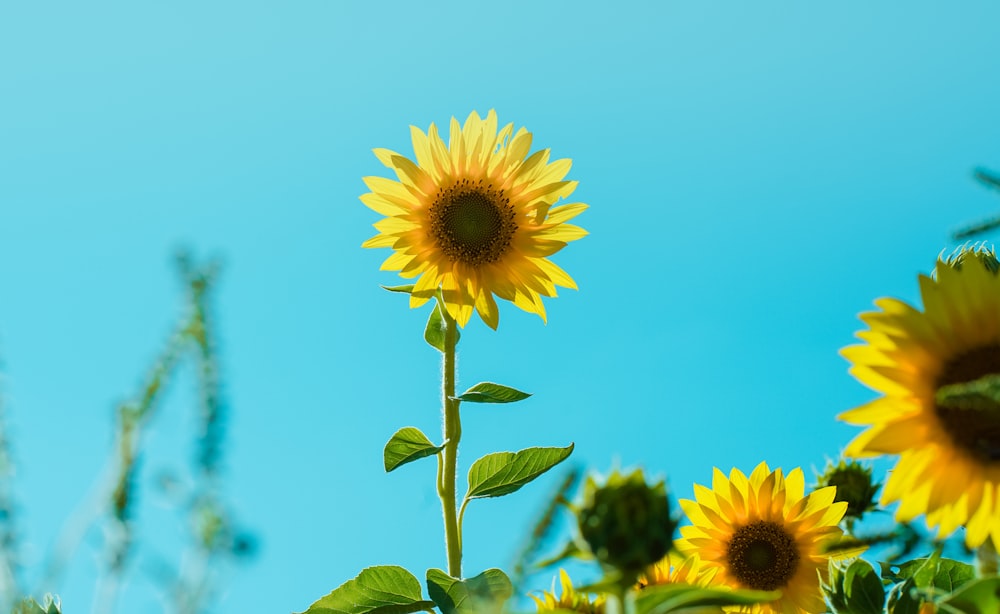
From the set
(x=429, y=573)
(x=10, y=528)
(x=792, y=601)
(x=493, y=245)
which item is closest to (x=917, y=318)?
(x=429, y=573)

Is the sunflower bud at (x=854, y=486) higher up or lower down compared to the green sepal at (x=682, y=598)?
higher up

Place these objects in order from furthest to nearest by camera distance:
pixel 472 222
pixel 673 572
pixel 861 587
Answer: pixel 472 222 → pixel 673 572 → pixel 861 587

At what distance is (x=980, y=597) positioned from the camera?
1064 mm

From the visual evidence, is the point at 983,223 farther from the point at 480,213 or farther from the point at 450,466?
the point at 480,213

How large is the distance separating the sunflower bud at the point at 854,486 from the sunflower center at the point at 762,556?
0.59 feet

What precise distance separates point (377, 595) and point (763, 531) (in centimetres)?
119

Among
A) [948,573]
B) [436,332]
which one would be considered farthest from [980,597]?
[436,332]

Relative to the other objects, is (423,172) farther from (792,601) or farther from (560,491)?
(560,491)

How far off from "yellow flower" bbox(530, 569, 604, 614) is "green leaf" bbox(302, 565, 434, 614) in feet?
0.85

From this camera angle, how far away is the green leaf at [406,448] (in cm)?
211

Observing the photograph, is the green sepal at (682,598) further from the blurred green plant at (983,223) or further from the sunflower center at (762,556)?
the sunflower center at (762,556)

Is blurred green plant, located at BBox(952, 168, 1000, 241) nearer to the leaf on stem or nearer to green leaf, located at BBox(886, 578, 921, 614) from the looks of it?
green leaf, located at BBox(886, 578, 921, 614)

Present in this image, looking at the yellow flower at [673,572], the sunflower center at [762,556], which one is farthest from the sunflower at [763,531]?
the yellow flower at [673,572]

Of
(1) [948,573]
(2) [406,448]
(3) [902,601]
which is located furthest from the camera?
(2) [406,448]
